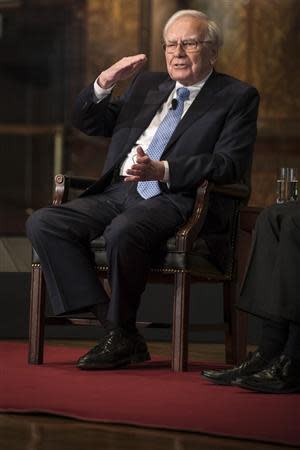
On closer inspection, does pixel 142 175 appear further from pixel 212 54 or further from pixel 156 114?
pixel 212 54

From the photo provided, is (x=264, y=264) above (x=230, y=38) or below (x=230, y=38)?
below

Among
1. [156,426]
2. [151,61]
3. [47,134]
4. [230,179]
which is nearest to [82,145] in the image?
[47,134]

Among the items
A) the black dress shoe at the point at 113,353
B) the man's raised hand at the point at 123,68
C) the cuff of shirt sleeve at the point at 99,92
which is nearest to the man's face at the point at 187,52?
the man's raised hand at the point at 123,68

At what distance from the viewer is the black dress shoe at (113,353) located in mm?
3766

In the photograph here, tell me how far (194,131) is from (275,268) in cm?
96

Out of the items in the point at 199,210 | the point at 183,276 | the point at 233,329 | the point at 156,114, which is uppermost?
the point at 156,114

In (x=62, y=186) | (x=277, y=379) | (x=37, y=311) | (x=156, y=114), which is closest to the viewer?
(x=277, y=379)

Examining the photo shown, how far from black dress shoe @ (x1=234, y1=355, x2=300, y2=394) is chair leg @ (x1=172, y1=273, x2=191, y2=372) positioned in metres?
0.57

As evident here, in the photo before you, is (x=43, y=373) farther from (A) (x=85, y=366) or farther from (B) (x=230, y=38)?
(B) (x=230, y=38)

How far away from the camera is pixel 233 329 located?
4359 millimetres

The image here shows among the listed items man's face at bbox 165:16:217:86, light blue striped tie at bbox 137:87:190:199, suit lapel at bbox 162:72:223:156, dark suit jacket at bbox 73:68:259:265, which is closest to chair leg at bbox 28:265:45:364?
dark suit jacket at bbox 73:68:259:265

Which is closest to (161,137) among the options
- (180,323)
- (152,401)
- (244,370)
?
(180,323)

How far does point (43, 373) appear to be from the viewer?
3688 mm

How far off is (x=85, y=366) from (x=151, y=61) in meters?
2.60
